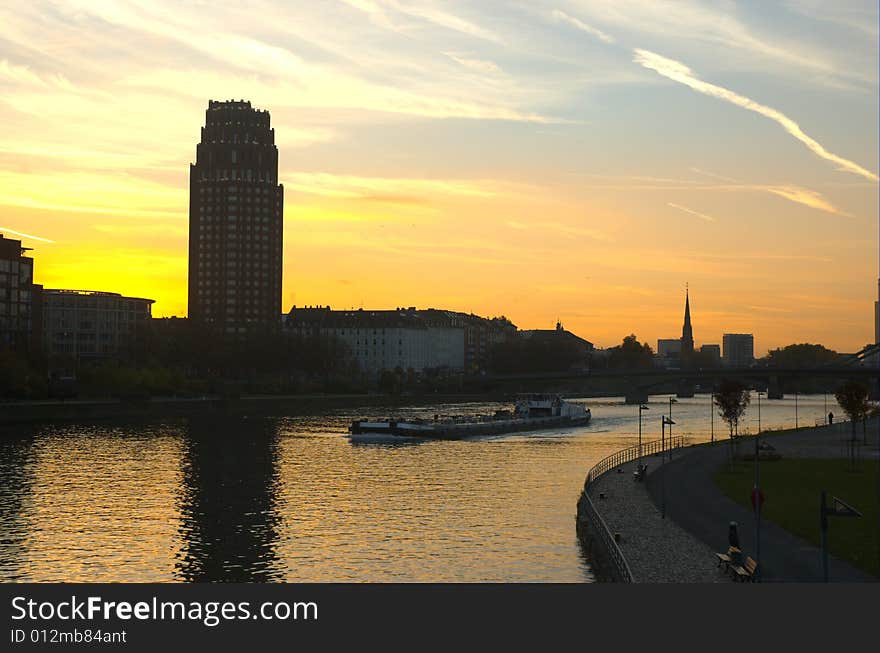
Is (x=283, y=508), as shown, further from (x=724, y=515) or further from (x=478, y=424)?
(x=478, y=424)

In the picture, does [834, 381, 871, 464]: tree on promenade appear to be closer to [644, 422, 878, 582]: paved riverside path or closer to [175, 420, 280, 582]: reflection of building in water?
[644, 422, 878, 582]: paved riverside path

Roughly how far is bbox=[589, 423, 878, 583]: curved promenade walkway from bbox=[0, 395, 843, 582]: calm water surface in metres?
2.59

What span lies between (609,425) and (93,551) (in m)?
99.6

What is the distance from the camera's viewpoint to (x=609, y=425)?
141 meters

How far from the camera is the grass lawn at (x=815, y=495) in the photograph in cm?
4088

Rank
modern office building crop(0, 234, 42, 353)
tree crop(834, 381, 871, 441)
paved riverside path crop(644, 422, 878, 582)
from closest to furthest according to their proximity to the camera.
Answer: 1. paved riverside path crop(644, 422, 878, 582)
2. tree crop(834, 381, 871, 441)
3. modern office building crop(0, 234, 42, 353)

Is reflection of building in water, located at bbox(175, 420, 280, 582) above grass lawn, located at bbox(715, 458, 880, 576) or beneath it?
beneath

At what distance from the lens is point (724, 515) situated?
4888 centimetres

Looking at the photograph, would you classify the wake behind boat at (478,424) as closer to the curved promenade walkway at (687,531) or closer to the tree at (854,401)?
the tree at (854,401)

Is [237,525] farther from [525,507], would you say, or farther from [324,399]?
[324,399]

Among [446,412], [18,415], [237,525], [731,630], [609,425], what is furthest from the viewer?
[446,412]

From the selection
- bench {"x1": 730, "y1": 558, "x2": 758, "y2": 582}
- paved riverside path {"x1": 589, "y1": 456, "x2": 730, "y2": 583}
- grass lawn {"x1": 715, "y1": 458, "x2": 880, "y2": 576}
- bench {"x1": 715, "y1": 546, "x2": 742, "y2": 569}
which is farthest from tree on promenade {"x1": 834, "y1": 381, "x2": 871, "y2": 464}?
bench {"x1": 730, "y1": 558, "x2": 758, "y2": 582}

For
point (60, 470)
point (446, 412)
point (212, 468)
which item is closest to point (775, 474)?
point (212, 468)

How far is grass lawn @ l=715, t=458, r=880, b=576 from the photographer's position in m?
40.9
